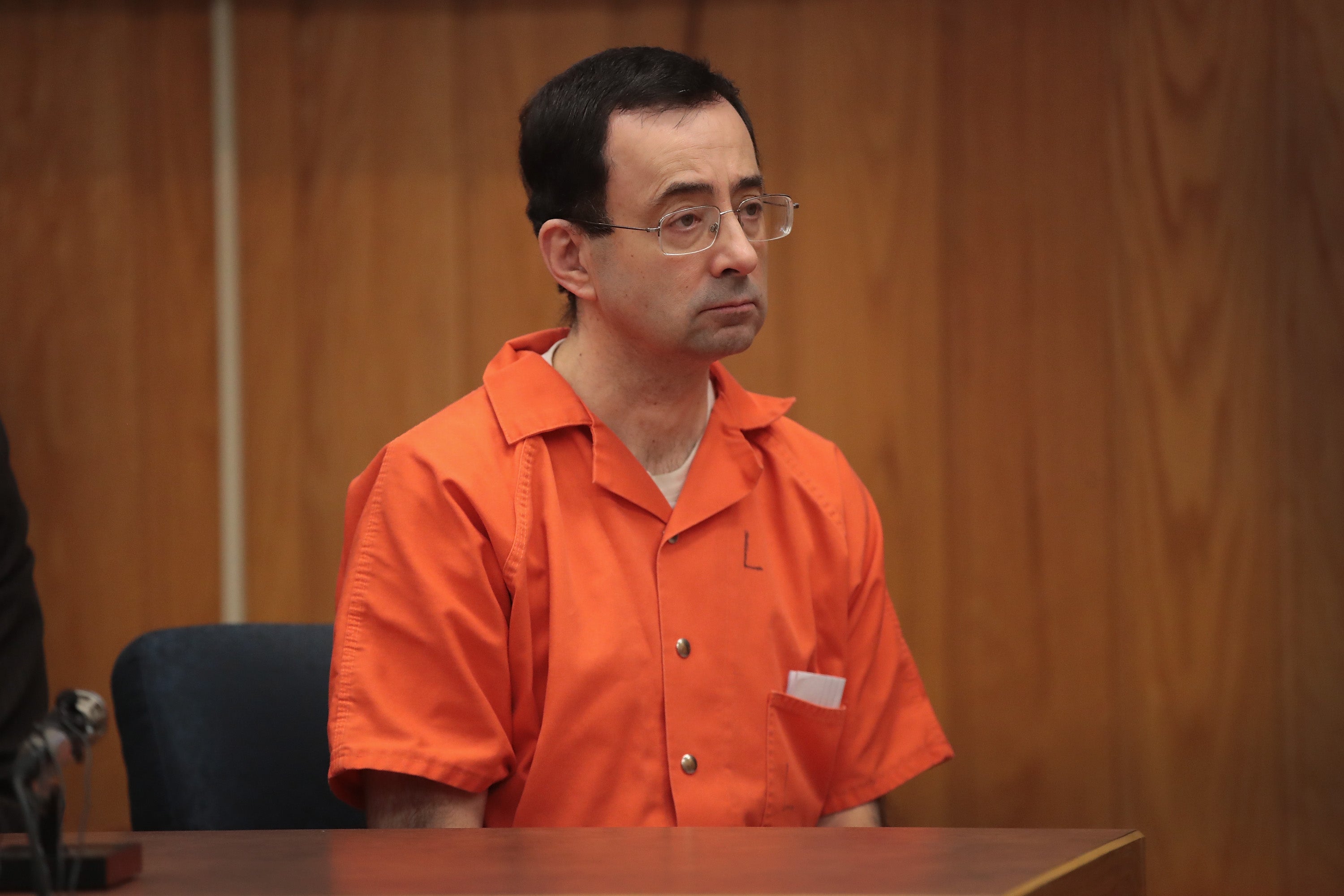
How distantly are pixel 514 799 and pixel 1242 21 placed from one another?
6.25 ft

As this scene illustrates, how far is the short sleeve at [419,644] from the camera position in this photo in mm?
1429

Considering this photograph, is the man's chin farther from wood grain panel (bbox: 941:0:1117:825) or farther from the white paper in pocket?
wood grain panel (bbox: 941:0:1117:825)

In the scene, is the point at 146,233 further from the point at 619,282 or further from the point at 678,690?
the point at 678,690

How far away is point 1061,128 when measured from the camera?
2533 millimetres

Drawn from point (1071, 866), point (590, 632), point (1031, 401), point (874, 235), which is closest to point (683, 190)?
point (590, 632)

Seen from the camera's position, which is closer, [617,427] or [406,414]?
[617,427]

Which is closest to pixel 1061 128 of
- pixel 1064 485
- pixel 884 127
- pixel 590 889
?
pixel 884 127

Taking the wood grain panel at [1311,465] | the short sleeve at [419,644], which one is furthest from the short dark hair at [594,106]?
the wood grain panel at [1311,465]

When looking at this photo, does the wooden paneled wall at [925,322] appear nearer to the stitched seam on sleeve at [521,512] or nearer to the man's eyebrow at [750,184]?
the man's eyebrow at [750,184]

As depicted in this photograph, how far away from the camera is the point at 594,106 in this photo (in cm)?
169

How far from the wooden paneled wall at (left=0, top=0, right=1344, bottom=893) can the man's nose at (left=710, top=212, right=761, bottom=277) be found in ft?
3.19

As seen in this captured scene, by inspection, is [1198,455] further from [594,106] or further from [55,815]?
[55,815]

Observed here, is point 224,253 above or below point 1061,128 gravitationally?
below

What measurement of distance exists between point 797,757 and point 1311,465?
1343mm
